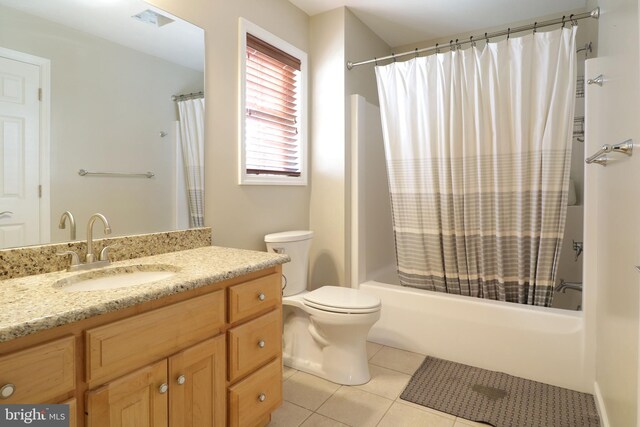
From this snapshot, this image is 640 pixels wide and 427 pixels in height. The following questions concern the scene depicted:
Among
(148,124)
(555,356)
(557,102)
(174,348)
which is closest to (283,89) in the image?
(148,124)

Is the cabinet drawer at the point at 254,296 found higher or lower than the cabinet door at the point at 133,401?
higher

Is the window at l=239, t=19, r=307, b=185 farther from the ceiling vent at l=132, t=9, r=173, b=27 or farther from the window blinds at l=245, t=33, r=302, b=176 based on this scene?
the ceiling vent at l=132, t=9, r=173, b=27

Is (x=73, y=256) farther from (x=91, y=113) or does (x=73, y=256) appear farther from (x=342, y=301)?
(x=342, y=301)

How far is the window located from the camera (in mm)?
2143

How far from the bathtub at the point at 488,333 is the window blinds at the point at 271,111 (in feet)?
3.78

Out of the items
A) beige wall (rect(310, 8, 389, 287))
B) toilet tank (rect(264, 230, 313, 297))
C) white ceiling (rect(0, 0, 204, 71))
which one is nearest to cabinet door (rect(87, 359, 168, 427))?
toilet tank (rect(264, 230, 313, 297))

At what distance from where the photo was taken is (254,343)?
1427 mm

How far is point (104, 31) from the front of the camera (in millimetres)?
1469

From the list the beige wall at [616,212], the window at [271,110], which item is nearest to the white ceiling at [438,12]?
the window at [271,110]

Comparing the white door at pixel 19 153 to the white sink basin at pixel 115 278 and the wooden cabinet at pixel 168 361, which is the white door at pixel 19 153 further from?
the wooden cabinet at pixel 168 361

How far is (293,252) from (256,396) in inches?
37.7

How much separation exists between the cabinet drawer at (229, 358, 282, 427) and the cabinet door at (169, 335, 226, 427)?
5 cm

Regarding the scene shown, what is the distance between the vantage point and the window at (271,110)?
84.4 inches

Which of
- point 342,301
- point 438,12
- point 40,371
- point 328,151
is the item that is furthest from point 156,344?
point 438,12
